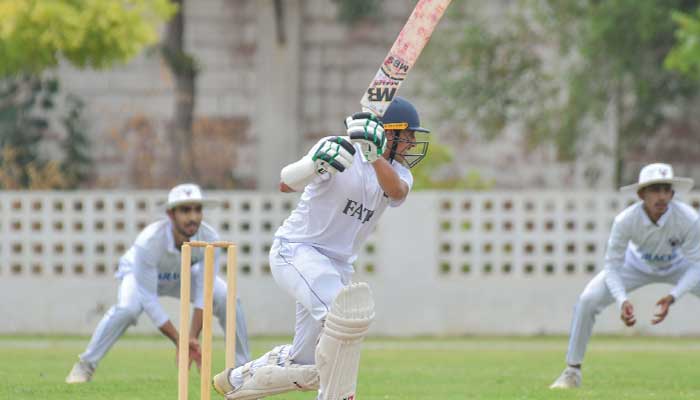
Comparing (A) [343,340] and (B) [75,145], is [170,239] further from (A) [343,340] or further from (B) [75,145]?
(B) [75,145]

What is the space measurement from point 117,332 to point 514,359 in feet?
13.6

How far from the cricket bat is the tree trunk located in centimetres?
1173

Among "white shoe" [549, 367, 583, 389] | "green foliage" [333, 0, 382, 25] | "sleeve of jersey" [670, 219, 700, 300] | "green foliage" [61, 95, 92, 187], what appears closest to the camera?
"white shoe" [549, 367, 583, 389]

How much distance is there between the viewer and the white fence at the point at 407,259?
15531 millimetres

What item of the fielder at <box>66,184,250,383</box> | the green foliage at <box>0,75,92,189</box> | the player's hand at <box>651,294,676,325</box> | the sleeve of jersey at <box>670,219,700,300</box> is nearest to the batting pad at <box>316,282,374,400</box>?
the fielder at <box>66,184,250,383</box>

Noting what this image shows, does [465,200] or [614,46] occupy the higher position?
[614,46]

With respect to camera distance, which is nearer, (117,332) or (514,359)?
(117,332)

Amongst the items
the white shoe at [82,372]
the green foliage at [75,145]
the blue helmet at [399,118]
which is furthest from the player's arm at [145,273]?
the green foliage at [75,145]

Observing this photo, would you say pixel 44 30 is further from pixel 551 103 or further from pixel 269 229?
pixel 551 103

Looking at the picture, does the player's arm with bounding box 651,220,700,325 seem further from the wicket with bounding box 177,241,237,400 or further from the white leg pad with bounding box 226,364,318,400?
the wicket with bounding box 177,241,237,400

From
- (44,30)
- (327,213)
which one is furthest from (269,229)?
(327,213)

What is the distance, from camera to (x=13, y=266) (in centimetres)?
1585

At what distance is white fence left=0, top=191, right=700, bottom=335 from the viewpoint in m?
15.5

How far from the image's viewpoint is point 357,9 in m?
19.9
